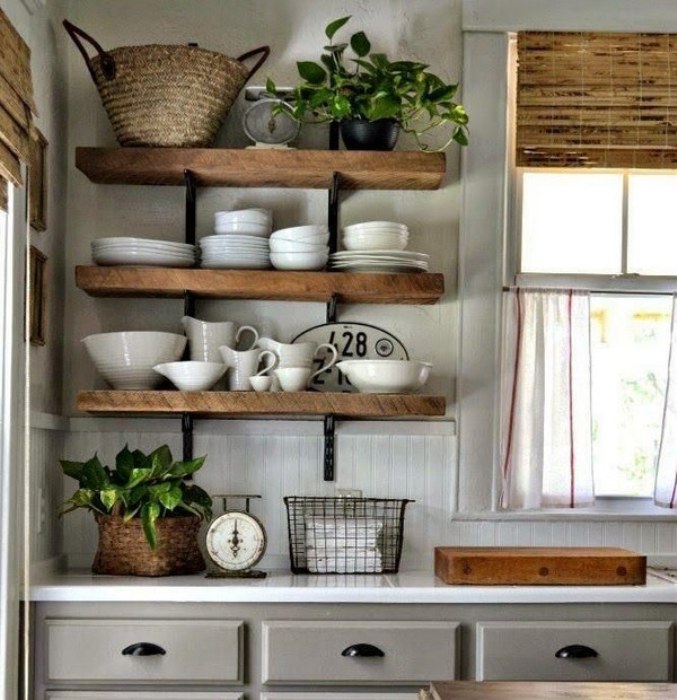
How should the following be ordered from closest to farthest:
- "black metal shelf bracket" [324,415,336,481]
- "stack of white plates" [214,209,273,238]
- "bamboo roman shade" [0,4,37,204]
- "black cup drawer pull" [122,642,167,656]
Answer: "bamboo roman shade" [0,4,37,204] < "black cup drawer pull" [122,642,167,656] < "stack of white plates" [214,209,273,238] < "black metal shelf bracket" [324,415,336,481]

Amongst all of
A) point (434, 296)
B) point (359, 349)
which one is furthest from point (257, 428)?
Result: point (434, 296)

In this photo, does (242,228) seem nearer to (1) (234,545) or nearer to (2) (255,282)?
(2) (255,282)

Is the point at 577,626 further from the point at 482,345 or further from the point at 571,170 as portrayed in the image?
the point at 571,170

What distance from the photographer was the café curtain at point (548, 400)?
3617 millimetres

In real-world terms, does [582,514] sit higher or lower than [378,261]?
lower

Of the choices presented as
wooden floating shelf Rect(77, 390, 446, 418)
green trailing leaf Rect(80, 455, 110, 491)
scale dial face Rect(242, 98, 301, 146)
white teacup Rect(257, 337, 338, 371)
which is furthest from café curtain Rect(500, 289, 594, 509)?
green trailing leaf Rect(80, 455, 110, 491)

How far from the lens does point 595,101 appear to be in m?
3.66

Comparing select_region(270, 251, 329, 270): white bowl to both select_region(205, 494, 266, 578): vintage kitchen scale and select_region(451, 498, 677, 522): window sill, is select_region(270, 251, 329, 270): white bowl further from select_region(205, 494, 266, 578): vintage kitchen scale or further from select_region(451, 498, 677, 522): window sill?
select_region(451, 498, 677, 522): window sill

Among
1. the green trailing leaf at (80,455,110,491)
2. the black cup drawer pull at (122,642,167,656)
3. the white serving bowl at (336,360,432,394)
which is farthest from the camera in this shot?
the white serving bowl at (336,360,432,394)

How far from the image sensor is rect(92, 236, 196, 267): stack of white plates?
134 inches

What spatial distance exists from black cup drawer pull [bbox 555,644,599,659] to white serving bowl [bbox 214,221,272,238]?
1378 mm

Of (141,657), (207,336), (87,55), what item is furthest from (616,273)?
(141,657)

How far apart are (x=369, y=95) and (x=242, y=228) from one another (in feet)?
1.67

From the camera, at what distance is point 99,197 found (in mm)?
3666
